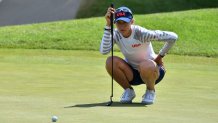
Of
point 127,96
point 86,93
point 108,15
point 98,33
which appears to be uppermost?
point 108,15

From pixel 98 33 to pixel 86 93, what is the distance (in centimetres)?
1228

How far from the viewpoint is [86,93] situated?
10.5 m

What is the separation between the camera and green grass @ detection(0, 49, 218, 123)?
26.3 feet

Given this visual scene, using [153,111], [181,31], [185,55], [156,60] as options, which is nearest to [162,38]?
[156,60]

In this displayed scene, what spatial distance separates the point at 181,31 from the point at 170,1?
6811 millimetres

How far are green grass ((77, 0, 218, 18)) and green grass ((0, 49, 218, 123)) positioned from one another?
11.3 metres

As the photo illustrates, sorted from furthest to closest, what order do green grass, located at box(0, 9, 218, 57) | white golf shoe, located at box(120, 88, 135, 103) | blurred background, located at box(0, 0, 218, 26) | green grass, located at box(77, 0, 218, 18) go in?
green grass, located at box(77, 0, 218, 18) < blurred background, located at box(0, 0, 218, 26) < green grass, located at box(0, 9, 218, 57) < white golf shoe, located at box(120, 88, 135, 103)

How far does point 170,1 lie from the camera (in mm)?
29984

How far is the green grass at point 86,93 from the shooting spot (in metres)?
8.02

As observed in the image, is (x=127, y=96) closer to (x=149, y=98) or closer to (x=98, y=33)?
(x=149, y=98)

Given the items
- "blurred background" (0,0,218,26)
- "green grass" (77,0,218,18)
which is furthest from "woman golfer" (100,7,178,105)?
"green grass" (77,0,218,18)

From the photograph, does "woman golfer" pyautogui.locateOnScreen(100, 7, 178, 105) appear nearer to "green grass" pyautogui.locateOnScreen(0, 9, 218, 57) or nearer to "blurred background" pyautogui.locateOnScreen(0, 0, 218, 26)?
"green grass" pyautogui.locateOnScreen(0, 9, 218, 57)

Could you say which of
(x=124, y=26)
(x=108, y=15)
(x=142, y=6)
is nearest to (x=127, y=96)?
(x=124, y=26)

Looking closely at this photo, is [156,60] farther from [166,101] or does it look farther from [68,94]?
[68,94]
